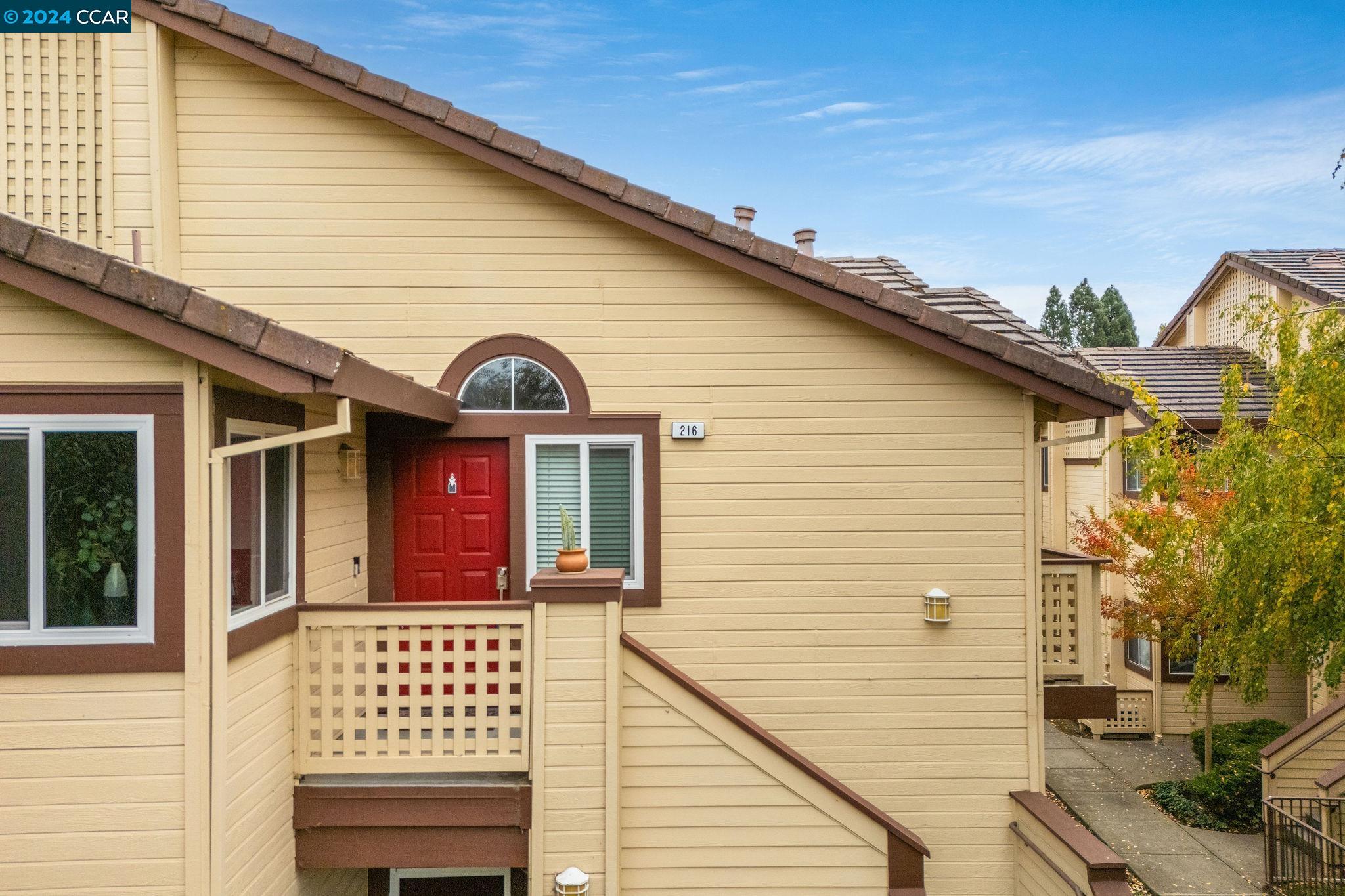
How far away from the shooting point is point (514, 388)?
6.36 meters

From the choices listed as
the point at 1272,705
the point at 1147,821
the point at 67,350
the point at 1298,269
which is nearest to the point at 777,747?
the point at 67,350

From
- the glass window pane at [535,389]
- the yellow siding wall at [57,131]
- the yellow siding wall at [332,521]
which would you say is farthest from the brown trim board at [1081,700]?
the yellow siding wall at [57,131]

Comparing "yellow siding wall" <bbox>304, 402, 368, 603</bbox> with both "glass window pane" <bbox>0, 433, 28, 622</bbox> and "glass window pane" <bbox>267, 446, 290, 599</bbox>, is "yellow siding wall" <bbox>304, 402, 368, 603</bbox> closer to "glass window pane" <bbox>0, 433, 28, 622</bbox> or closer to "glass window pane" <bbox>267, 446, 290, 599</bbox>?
"glass window pane" <bbox>267, 446, 290, 599</bbox>

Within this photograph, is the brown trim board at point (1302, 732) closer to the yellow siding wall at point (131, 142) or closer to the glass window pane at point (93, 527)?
the glass window pane at point (93, 527)

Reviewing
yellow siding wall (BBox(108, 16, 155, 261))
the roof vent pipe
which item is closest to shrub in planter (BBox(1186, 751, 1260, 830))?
the roof vent pipe

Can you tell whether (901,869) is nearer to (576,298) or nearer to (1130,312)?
(576,298)

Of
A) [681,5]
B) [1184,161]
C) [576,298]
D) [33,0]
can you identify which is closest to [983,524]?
[576,298]

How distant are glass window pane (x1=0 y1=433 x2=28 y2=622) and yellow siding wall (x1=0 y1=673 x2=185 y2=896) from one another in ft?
1.38

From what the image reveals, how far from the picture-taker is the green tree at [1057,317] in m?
53.5

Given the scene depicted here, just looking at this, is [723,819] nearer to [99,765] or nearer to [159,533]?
[99,765]

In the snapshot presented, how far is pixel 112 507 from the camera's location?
3.88 meters

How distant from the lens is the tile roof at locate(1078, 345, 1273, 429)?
15055 millimetres

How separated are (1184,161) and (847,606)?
1640 inches

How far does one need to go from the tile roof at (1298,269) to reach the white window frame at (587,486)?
12895mm
